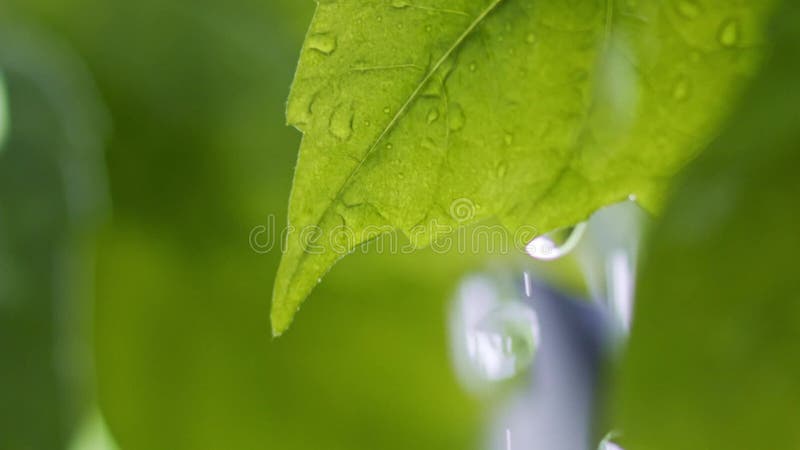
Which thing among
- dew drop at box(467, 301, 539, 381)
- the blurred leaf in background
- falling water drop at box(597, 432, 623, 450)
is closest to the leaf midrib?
falling water drop at box(597, 432, 623, 450)

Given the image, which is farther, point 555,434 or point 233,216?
point 233,216

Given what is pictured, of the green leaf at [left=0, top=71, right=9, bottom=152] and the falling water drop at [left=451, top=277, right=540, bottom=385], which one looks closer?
the falling water drop at [left=451, top=277, right=540, bottom=385]

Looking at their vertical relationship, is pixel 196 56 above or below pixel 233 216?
above

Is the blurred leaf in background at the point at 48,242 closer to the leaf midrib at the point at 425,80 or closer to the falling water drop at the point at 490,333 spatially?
the falling water drop at the point at 490,333

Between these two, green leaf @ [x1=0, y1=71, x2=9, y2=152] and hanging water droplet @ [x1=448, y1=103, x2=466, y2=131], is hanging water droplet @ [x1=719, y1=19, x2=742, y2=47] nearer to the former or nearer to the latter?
hanging water droplet @ [x1=448, y1=103, x2=466, y2=131]

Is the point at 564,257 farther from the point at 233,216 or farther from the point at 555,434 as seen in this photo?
the point at 233,216

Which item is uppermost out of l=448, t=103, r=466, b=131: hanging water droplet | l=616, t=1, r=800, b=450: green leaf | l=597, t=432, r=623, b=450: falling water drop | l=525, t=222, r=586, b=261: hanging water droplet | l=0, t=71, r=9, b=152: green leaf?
l=0, t=71, r=9, b=152: green leaf

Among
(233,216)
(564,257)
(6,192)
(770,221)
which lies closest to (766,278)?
(770,221)

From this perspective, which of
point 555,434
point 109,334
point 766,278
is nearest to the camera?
point 766,278
